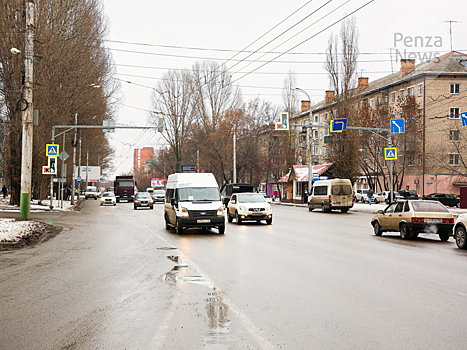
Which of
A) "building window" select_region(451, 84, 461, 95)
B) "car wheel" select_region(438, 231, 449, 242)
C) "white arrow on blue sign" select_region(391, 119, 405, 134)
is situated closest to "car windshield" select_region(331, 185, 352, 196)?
"white arrow on blue sign" select_region(391, 119, 405, 134)

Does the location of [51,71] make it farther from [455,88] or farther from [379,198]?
[455,88]

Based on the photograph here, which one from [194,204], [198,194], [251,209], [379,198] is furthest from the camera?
[379,198]

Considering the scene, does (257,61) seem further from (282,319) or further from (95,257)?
(282,319)

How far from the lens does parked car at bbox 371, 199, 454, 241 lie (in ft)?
58.1

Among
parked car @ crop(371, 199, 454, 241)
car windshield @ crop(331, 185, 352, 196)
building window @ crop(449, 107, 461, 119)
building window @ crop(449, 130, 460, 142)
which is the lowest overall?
parked car @ crop(371, 199, 454, 241)

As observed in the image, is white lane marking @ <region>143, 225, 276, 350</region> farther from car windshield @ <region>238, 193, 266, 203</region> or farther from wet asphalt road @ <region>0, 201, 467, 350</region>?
car windshield @ <region>238, 193, 266, 203</region>

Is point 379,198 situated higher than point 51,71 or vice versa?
point 51,71

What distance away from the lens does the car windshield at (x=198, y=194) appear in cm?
2105

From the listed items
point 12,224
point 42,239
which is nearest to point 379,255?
point 42,239

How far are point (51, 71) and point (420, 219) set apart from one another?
34.7 m

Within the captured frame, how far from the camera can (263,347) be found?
539 cm

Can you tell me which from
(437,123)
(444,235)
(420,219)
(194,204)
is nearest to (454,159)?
(437,123)

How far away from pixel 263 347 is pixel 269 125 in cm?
6617

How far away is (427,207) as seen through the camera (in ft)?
59.3
